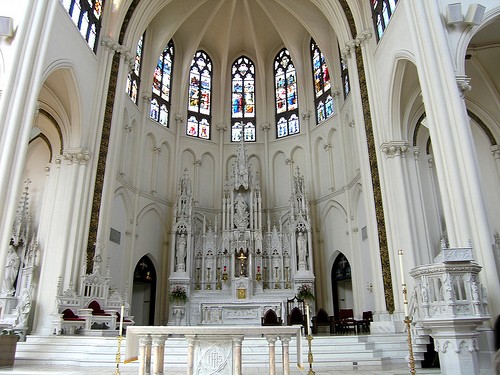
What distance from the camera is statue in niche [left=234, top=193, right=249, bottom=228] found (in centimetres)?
1978

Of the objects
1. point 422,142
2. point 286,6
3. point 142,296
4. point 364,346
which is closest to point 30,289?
point 142,296

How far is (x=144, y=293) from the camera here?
19.6m

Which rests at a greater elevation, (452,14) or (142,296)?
(452,14)

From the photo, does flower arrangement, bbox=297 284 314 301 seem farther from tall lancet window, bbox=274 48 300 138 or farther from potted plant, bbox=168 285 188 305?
tall lancet window, bbox=274 48 300 138

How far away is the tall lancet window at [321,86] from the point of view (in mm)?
21438

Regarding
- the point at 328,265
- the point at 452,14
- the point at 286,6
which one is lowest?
the point at 328,265

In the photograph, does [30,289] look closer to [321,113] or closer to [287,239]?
[287,239]

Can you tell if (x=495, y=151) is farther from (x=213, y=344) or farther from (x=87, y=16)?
(x=87, y=16)

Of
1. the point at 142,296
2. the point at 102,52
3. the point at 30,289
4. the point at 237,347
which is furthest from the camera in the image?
the point at 142,296

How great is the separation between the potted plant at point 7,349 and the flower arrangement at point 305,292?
11402 mm

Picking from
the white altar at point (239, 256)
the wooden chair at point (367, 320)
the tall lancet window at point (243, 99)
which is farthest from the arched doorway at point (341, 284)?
the tall lancet window at point (243, 99)

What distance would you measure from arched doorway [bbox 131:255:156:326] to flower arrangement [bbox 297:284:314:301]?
673 centimetres

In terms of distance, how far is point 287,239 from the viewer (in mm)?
19562

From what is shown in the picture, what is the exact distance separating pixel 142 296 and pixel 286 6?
16.0 m
